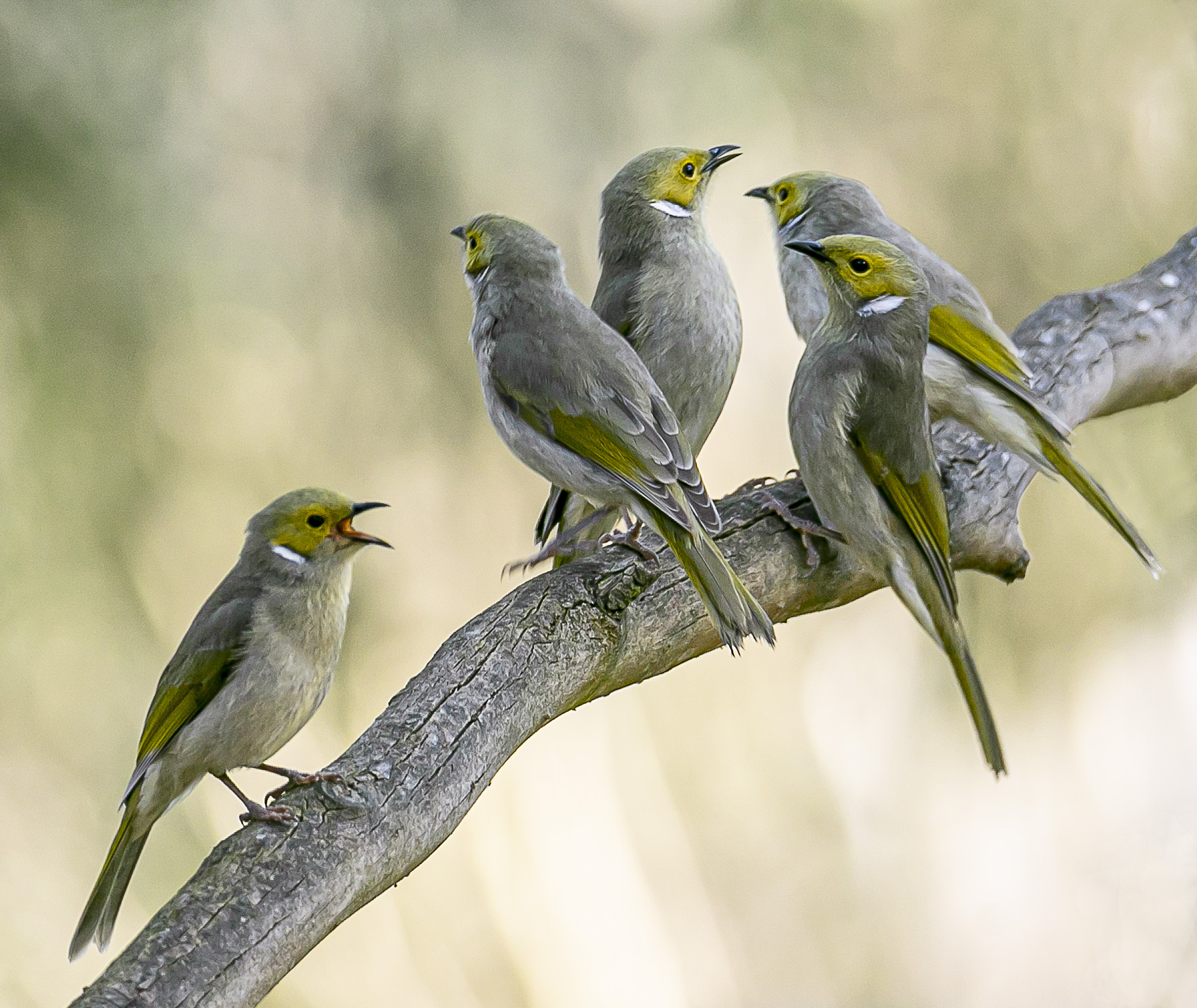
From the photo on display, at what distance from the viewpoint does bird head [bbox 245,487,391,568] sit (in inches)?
104

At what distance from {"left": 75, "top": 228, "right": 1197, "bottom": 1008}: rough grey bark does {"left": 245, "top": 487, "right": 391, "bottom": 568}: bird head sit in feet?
1.07

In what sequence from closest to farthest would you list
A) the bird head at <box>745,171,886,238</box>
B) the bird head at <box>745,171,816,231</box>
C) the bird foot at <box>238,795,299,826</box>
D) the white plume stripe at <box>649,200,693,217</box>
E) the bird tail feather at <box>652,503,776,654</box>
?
the bird foot at <box>238,795,299,826</box> → the bird tail feather at <box>652,503,776,654</box> → the white plume stripe at <box>649,200,693,217</box> → the bird head at <box>745,171,886,238</box> → the bird head at <box>745,171,816,231</box>

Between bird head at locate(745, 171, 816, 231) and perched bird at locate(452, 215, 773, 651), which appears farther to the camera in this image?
bird head at locate(745, 171, 816, 231)

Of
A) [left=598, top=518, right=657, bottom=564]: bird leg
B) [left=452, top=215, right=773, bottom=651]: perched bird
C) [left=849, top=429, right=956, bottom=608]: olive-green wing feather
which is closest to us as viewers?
[left=452, top=215, right=773, bottom=651]: perched bird

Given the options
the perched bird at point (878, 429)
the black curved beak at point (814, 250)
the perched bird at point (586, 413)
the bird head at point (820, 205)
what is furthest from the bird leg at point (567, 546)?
the bird head at point (820, 205)

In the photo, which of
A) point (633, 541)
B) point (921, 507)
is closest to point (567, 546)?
point (633, 541)

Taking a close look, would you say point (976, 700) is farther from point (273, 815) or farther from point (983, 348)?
point (273, 815)

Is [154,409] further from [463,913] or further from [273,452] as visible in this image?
[463,913]

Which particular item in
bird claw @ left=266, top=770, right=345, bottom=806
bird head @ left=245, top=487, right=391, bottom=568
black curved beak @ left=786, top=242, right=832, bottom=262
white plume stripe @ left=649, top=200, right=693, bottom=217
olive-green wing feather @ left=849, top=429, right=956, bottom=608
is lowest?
bird claw @ left=266, top=770, right=345, bottom=806

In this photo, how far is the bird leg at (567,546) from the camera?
2.98 meters

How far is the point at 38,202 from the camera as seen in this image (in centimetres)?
598

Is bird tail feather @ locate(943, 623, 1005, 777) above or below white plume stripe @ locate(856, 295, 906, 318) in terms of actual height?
below

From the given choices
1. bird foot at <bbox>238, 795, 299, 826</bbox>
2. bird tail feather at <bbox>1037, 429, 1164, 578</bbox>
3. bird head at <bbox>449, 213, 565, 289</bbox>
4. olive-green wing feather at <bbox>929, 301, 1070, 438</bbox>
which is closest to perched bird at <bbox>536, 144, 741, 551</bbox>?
bird head at <bbox>449, 213, 565, 289</bbox>

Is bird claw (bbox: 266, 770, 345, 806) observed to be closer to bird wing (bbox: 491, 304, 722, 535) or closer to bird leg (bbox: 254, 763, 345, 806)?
bird leg (bbox: 254, 763, 345, 806)
